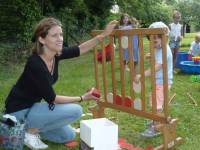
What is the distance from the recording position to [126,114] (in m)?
6.07

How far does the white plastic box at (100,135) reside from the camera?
14.2ft

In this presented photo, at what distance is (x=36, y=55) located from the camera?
4.42 meters

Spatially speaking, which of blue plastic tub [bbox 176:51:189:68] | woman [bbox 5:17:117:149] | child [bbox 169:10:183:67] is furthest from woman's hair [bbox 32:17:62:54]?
blue plastic tub [bbox 176:51:189:68]

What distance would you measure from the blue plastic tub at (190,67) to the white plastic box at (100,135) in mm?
6133

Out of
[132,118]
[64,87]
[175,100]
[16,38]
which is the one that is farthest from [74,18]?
[132,118]

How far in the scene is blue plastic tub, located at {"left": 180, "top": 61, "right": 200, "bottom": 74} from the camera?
33.6ft

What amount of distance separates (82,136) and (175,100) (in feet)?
9.90

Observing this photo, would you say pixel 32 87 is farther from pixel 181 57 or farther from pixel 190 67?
pixel 181 57

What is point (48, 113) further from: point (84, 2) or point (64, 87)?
point (84, 2)

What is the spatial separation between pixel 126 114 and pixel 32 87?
201cm

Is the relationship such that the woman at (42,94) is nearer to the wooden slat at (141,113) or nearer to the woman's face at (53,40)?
the woman's face at (53,40)

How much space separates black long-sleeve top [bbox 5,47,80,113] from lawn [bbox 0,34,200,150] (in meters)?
0.62

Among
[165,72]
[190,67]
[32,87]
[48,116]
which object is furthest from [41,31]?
[190,67]

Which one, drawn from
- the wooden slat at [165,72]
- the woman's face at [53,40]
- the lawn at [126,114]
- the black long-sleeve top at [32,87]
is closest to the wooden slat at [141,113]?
the wooden slat at [165,72]
